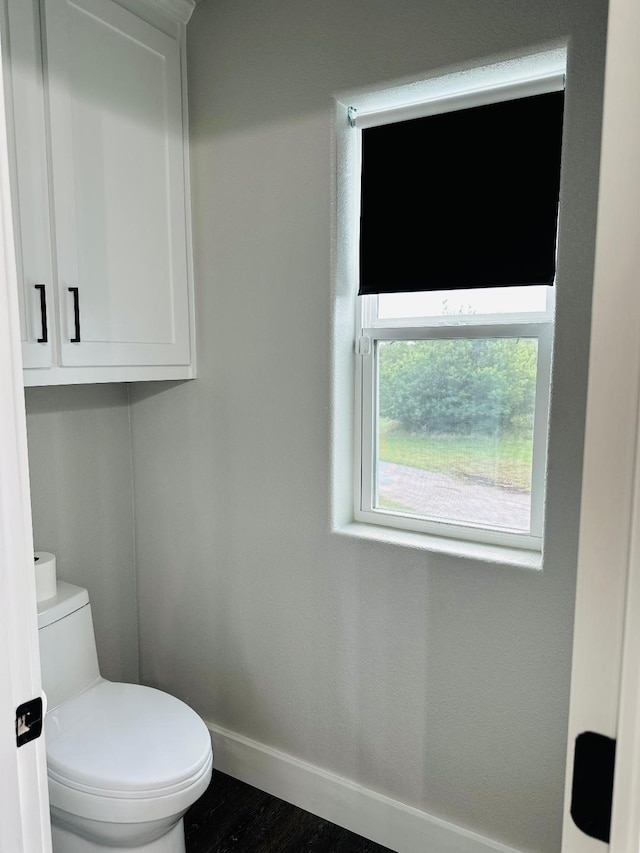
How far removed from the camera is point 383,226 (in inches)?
72.0

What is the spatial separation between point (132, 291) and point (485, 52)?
3.79 feet

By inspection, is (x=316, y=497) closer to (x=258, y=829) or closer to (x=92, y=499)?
(x=92, y=499)

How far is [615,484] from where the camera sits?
1.79 ft

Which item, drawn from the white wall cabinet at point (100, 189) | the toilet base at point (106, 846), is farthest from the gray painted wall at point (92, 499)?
the toilet base at point (106, 846)

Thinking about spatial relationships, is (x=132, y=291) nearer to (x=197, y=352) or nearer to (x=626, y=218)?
(x=197, y=352)

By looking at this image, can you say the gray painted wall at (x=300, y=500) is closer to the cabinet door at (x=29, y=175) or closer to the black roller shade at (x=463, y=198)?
the black roller shade at (x=463, y=198)

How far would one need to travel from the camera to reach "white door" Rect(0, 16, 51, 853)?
87cm

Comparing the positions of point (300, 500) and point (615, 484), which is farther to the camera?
point (300, 500)

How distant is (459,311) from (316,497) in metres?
0.70

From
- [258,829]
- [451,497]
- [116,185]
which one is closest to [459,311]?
[451,497]

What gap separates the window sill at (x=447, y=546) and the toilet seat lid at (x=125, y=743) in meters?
0.70

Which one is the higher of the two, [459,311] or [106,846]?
[459,311]

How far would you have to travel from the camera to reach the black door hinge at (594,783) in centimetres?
58

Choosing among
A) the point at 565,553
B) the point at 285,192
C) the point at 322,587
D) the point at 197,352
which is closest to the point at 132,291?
the point at 197,352
